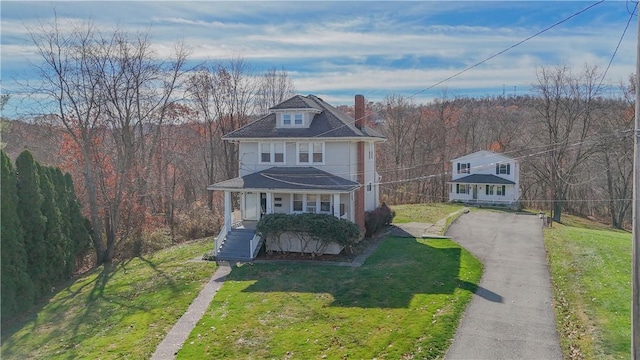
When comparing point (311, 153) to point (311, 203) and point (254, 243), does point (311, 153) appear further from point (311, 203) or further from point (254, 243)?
point (254, 243)

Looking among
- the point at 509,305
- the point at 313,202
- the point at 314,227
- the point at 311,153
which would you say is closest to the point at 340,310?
the point at 509,305

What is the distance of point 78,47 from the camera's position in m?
23.2

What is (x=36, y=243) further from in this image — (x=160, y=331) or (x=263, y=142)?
(x=263, y=142)

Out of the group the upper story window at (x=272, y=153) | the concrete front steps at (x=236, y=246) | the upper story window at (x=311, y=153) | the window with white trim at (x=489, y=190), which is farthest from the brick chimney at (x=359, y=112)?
the window with white trim at (x=489, y=190)

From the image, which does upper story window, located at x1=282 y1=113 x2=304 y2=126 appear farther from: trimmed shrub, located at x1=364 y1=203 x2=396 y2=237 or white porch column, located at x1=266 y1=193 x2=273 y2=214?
trimmed shrub, located at x1=364 y1=203 x2=396 y2=237

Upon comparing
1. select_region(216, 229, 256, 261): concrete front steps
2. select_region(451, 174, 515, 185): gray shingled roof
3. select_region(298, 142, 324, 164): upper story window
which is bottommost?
select_region(216, 229, 256, 261): concrete front steps

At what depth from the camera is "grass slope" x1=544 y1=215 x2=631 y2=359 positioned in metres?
10.8

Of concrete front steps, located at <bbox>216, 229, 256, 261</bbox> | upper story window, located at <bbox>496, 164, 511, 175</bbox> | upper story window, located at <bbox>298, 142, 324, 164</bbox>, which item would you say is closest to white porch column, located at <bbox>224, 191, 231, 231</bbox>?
concrete front steps, located at <bbox>216, 229, 256, 261</bbox>

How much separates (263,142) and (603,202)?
42010 millimetres

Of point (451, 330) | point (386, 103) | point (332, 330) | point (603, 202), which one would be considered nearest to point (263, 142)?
point (332, 330)

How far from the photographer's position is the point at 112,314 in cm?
1578

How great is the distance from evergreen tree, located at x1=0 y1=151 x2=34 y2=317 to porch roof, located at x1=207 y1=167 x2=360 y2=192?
8375mm

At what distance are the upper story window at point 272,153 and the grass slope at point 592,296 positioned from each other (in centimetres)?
1418

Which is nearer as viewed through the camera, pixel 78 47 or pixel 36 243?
pixel 36 243
